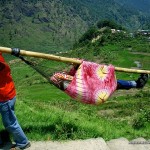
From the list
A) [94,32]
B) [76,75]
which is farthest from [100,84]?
[94,32]

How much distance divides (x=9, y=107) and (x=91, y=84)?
71.4 inches

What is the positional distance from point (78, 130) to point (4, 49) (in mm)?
2429

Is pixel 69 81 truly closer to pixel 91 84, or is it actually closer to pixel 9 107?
pixel 91 84

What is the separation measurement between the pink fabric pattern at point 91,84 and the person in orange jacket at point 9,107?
1245mm

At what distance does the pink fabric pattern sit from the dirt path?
88cm

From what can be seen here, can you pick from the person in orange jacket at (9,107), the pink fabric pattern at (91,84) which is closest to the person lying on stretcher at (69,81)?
the pink fabric pattern at (91,84)

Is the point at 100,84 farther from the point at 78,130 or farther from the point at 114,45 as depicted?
the point at 114,45

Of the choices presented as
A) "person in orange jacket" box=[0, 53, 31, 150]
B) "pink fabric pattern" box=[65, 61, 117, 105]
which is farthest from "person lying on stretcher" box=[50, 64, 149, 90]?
"person in orange jacket" box=[0, 53, 31, 150]

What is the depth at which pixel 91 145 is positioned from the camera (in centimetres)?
774

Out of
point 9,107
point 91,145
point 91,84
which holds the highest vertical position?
point 91,84

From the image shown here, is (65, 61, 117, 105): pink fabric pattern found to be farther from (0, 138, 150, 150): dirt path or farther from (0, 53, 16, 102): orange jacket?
(0, 53, 16, 102): orange jacket

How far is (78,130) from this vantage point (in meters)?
8.58

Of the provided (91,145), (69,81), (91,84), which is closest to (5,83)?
(69,81)

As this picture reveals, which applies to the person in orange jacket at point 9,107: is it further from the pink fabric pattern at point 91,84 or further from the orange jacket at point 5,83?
the pink fabric pattern at point 91,84
